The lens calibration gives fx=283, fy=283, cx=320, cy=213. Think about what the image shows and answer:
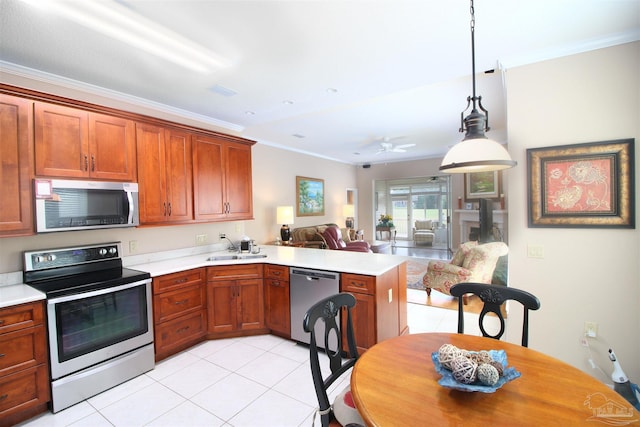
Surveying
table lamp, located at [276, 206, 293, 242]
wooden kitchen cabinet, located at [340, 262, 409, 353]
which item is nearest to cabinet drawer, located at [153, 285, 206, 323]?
wooden kitchen cabinet, located at [340, 262, 409, 353]

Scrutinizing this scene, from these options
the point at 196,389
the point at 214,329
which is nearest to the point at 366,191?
the point at 214,329

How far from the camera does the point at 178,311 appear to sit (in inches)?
112

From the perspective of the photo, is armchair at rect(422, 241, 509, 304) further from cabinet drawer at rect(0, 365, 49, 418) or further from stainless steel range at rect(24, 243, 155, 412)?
cabinet drawer at rect(0, 365, 49, 418)

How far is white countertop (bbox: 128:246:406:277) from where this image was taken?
2.70 metres

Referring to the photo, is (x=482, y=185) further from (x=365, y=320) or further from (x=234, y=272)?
(x=234, y=272)

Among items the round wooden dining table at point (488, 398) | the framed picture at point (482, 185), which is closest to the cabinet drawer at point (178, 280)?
the round wooden dining table at point (488, 398)

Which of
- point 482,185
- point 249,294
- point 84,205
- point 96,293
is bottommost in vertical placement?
point 249,294

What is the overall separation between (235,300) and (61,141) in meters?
2.14

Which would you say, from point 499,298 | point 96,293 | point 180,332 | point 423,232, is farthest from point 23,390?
point 423,232

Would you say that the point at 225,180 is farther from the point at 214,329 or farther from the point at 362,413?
the point at 362,413

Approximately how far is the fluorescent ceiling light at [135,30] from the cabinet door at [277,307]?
88.7 inches

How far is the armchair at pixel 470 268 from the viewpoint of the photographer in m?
4.03

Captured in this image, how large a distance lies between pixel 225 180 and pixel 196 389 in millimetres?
2264

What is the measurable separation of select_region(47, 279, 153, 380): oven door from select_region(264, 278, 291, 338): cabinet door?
3.80 ft
